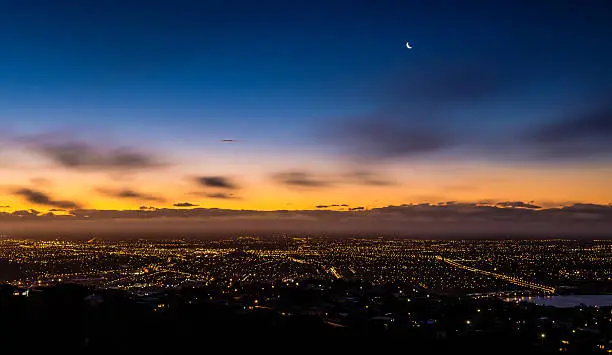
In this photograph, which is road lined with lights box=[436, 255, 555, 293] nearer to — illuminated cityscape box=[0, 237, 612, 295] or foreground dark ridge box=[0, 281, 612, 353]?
illuminated cityscape box=[0, 237, 612, 295]

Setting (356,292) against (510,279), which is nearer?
(356,292)

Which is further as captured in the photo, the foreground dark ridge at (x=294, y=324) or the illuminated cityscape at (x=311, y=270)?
the illuminated cityscape at (x=311, y=270)

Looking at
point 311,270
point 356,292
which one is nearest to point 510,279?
point 311,270

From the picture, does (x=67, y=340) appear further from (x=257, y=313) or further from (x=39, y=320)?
(x=257, y=313)

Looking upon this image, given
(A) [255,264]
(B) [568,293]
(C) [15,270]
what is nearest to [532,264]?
(B) [568,293]

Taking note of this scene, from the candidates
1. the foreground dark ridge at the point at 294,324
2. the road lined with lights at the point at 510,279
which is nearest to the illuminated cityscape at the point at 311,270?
the road lined with lights at the point at 510,279

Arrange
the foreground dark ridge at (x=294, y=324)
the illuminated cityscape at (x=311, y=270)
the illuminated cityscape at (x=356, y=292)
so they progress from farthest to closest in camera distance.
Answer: the illuminated cityscape at (x=311, y=270) → the illuminated cityscape at (x=356, y=292) → the foreground dark ridge at (x=294, y=324)

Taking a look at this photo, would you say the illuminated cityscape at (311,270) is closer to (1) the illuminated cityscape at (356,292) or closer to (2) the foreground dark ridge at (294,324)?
(1) the illuminated cityscape at (356,292)

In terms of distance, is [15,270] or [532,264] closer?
[15,270]

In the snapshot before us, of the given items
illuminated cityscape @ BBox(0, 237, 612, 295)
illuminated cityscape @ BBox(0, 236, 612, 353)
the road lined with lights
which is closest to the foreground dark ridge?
illuminated cityscape @ BBox(0, 236, 612, 353)

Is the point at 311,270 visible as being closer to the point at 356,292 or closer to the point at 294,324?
the point at 356,292

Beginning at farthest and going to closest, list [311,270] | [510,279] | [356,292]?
[311,270] → [510,279] → [356,292]
